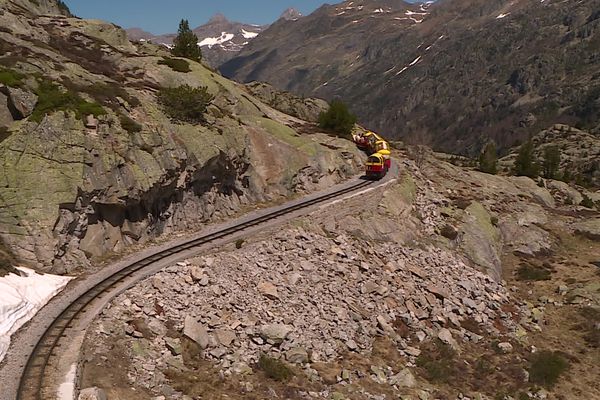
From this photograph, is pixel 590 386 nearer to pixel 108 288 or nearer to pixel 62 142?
pixel 108 288

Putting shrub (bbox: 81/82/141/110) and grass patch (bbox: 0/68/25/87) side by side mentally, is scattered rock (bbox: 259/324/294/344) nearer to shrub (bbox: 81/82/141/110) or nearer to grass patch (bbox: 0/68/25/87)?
shrub (bbox: 81/82/141/110)

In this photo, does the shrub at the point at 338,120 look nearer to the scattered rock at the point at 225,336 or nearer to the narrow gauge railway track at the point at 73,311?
the narrow gauge railway track at the point at 73,311

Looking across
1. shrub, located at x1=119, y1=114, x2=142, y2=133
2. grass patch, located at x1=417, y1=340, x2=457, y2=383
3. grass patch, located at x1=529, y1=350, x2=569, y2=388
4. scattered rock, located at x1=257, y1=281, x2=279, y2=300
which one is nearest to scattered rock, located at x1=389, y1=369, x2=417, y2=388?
grass patch, located at x1=417, y1=340, x2=457, y2=383

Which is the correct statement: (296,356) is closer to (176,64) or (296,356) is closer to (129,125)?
(129,125)

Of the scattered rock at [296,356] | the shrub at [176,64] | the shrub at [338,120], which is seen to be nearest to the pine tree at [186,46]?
the shrub at [176,64]

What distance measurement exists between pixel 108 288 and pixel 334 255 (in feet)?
53.8

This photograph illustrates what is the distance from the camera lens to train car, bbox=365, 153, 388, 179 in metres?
49.1

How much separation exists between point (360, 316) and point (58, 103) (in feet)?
79.0

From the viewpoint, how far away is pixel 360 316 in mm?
30016

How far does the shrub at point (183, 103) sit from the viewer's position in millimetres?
39406

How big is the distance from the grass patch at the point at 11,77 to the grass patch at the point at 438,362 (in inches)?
1216

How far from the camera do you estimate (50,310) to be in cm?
2200

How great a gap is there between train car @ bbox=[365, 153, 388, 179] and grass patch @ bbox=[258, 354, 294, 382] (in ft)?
97.1

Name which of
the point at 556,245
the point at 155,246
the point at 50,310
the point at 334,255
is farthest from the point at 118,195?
the point at 556,245
